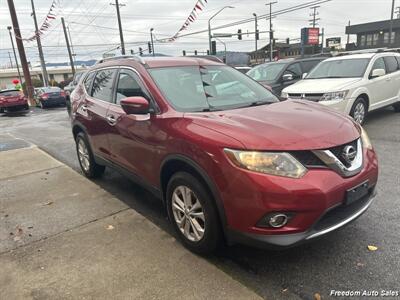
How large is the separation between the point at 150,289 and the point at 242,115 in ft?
5.39

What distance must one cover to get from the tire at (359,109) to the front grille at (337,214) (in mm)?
5361

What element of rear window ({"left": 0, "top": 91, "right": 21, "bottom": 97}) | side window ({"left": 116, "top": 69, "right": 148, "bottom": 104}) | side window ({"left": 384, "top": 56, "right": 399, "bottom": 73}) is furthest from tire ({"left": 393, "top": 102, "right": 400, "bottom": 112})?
rear window ({"left": 0, "top": 91, "right": 21, "bottom": 97})

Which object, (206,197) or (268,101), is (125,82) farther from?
(206,197)

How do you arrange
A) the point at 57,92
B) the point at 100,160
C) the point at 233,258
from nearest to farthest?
1. the point at 233,258
2. the point at 100,160
3. the point at 57,92

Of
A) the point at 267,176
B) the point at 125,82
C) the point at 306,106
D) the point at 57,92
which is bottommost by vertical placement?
the point at 57,92

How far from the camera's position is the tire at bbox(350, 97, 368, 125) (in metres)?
7.79

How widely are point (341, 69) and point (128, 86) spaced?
20.5ft

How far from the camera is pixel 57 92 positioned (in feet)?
73.5

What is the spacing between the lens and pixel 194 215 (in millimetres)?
3156

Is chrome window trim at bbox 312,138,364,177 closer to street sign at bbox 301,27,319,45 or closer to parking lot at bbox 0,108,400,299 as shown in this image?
parking lot at bbox 0,108,400,299

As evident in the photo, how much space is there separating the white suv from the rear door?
449cm

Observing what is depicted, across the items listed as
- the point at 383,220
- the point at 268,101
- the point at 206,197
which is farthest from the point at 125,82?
the point at 383,220

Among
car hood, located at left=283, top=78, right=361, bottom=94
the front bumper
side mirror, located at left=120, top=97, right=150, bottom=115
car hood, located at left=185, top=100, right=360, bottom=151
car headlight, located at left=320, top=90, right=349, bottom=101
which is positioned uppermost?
side mirror, located at left=120, top=97, right=150, bottom=115

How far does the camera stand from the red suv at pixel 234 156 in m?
2.60
